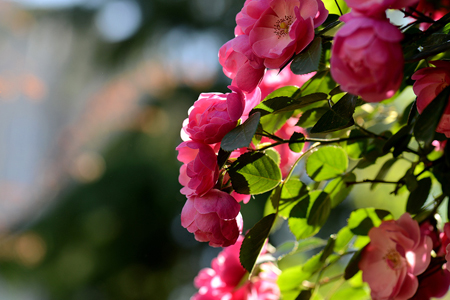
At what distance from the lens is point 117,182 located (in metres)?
1.78

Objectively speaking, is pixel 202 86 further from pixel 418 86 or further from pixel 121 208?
pixel 418 86

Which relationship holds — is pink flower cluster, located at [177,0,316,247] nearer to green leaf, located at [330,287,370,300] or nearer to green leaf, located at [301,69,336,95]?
green leaf, located at [301,69,336,95]

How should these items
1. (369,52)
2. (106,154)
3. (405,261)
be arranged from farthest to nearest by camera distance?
(106,154) < (405,261) < (369,52)

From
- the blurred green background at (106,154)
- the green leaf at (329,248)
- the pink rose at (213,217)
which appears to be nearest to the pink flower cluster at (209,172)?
the pink rose at (213,217)

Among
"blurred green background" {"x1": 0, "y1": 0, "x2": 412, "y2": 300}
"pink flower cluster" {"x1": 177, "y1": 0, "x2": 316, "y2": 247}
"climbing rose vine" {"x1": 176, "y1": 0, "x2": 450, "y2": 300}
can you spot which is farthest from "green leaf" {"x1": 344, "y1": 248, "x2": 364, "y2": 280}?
"blurred green background" {"x1": 0, "y1": 0, "x2": 412, "y2": 300}

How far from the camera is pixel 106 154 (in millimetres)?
1854

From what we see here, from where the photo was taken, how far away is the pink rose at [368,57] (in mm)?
127

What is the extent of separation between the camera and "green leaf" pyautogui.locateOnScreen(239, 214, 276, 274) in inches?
8.1

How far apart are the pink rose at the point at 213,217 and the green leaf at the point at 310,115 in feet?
0.25

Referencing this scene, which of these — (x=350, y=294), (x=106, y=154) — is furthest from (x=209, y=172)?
(x=106, y=154)

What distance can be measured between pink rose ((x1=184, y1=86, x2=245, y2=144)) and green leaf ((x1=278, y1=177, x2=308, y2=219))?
7 centimetres

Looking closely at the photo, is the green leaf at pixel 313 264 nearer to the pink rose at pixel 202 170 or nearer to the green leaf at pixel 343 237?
the green leaf at pixel 343 237

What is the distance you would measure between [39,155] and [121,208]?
47 centimetres

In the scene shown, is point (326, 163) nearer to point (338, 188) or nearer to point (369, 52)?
point (338, 188)
